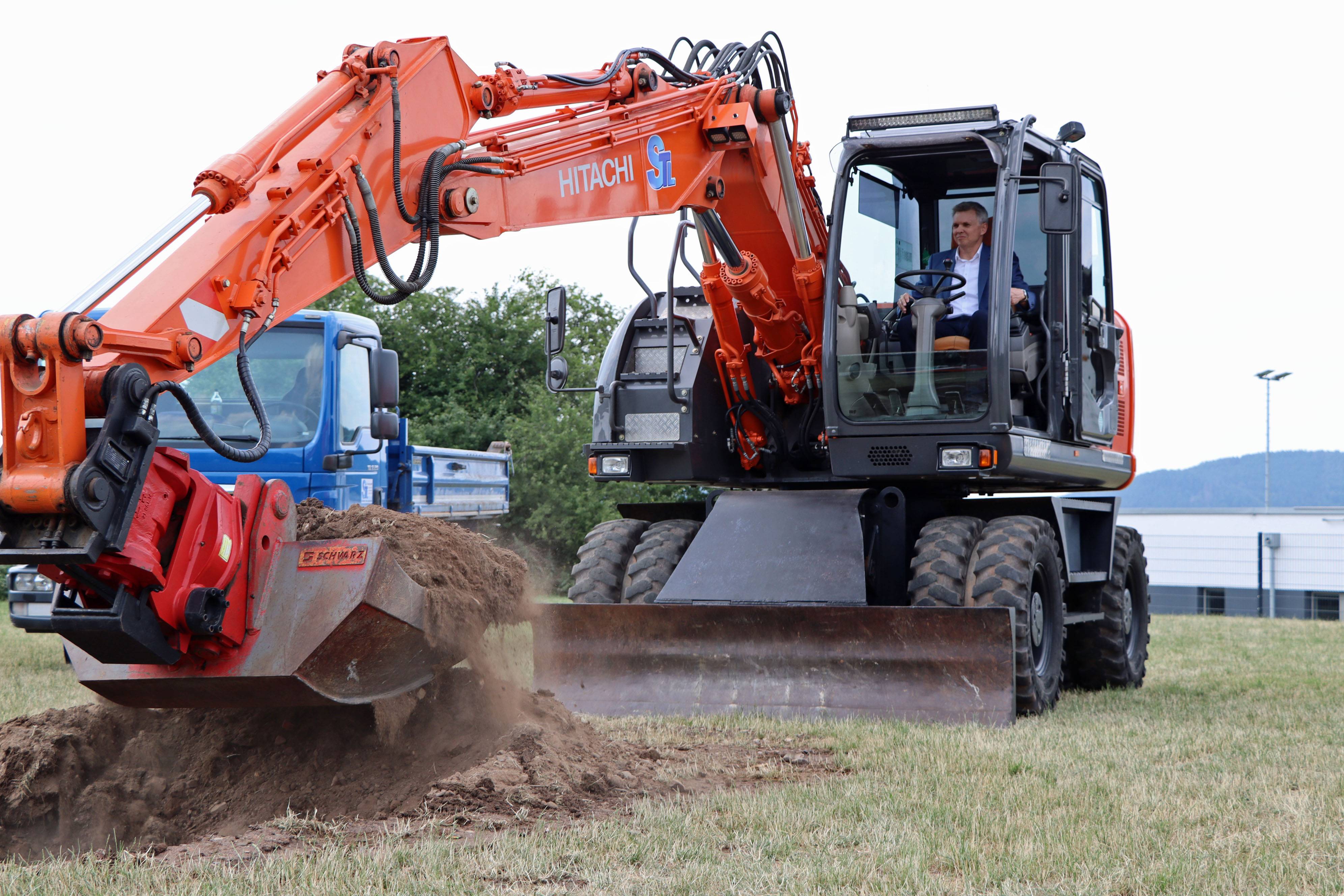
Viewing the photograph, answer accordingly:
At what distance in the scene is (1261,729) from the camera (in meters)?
6.71

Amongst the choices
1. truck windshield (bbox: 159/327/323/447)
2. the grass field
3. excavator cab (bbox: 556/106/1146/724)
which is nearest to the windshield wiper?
truck windshield (bbox: 159/327/323/447)

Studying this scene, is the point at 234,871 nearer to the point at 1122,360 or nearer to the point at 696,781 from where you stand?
the point at 696,781

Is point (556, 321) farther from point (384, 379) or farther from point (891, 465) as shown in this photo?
point (384, 379)

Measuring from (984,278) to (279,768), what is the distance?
4506 millimetres

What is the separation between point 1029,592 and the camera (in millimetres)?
7000

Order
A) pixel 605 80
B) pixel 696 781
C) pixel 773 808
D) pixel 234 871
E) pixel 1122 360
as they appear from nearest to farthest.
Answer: pixel 234 871, pixel 773 808, pixel 696 781, pixel 605 80, pixel 1122 360

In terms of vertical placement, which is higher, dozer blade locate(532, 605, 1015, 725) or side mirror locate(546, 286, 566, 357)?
side mirror locate(546, 286, 566, 357)

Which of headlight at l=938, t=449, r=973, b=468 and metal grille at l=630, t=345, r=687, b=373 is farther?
metal grille at l=630, t=345, r=687, b=373

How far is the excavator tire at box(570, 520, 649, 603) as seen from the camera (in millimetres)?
8102

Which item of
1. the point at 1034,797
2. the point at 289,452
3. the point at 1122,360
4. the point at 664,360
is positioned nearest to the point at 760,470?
the point at 664,360

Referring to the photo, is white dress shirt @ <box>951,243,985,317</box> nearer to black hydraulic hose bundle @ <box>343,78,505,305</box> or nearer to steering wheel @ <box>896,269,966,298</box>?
steering wheel @ <box>896,269,966,298</box>

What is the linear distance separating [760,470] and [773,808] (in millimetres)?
4073

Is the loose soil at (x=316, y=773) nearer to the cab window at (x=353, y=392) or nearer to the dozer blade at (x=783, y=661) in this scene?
the dozer blade at (x=783, y=661)

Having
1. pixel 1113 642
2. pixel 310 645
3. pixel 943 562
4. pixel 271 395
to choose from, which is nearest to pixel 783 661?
pixel 943 562
